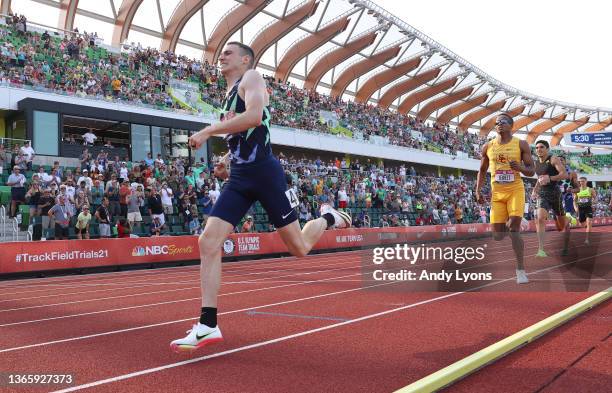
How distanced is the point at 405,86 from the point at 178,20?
1076 inches

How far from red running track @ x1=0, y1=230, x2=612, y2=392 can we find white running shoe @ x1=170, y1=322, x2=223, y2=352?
11 cm

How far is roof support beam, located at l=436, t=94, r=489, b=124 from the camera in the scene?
67250mm

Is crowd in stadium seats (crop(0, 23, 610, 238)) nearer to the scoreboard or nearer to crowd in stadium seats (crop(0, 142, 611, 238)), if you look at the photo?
crowd in stadium seats (crop(0, 142, 611, 238))

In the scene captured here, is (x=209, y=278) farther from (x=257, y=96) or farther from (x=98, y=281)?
(x=98, y=281)

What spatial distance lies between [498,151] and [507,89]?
206ft

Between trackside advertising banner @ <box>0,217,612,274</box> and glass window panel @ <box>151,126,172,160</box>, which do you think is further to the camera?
glass window panel @ <box>151,126,172,160</box>

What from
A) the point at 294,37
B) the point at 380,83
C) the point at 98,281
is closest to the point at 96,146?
the point at 98,281

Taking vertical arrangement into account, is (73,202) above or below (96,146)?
below

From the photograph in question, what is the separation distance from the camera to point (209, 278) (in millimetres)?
4410

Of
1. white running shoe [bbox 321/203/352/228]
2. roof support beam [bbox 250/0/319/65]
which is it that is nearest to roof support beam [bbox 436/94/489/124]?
roof support beam [bbox 250/0/319/65]

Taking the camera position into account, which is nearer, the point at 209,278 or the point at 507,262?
the point at 209,278

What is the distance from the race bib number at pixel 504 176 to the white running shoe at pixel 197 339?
5.17 metres

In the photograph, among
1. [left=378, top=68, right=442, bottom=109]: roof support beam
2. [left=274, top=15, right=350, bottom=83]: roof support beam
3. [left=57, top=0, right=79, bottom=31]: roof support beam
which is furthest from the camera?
[left=378, top=68, right=442, bottom=109]: roof support beam

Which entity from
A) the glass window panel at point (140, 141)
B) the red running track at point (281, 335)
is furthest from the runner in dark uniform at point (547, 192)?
the glass window panel at point (140, 141)
